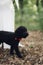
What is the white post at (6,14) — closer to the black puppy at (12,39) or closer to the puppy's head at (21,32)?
the black puppy at (12,39)

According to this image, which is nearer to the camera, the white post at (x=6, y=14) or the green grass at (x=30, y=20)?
the white post at (x=6, y=14)

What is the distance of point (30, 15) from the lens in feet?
33.4

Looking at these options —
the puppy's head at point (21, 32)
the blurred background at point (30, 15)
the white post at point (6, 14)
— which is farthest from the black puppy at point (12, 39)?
the blurred background at point (30, 15)

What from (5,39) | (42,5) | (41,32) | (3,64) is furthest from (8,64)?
(42,5)

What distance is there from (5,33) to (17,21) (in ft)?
12.4

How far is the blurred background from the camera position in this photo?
9211mm

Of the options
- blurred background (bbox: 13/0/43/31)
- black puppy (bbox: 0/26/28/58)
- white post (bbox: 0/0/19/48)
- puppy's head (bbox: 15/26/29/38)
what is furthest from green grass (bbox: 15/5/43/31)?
puppy's head (bbox: 15/26/29/38)

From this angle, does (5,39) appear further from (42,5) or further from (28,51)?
(42,5)

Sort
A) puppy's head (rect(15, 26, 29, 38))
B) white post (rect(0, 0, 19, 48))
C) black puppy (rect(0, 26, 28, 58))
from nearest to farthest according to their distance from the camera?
puppy's head (rect(15, 26, 29, 38))
black puppy (rect(0, 26, 28, 58))
white post (rect(0, 0, 19, 48))

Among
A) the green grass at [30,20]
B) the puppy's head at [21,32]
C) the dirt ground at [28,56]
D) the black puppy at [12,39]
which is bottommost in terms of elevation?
the green grass at [30,20]

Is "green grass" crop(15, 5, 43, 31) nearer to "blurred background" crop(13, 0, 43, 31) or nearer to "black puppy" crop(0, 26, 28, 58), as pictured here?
"blurred background" crop(13, 0, 43, 31)

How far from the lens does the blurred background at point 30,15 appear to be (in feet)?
30.2

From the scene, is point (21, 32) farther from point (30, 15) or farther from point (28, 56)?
point (30, 15)

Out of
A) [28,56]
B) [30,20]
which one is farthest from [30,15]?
[28,56]
